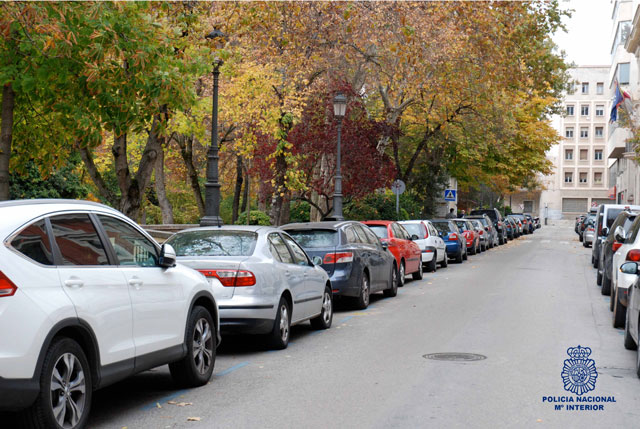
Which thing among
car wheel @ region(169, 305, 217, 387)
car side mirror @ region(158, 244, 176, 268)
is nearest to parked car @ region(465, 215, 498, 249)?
car wheel @ region(169, 305, 217, 387)

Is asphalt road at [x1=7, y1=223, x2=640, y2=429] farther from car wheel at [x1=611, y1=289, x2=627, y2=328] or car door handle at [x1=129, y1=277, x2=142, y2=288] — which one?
car door handle at [x1=129, y1=277, x2=142, y2=288]

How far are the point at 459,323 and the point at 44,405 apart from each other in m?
8.60

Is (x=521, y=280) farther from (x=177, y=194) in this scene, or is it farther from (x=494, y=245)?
(x=177, y=194)

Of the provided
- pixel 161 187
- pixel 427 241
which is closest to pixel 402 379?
pixel 427 241

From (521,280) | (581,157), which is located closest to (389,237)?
(521,280)

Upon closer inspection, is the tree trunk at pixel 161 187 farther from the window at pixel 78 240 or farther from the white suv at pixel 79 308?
the window at pixel 78 240

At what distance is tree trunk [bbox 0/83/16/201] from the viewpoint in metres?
13.9

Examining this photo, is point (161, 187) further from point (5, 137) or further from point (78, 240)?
point (78, 240)

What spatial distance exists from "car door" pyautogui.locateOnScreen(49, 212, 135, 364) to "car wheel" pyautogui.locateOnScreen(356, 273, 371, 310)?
8672mm

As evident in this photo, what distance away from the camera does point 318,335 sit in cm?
1219

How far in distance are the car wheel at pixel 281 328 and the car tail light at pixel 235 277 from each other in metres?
0.67

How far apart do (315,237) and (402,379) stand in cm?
654

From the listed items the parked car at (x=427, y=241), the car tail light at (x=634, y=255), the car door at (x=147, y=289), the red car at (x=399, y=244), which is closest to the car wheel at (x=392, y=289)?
the red car at (x=399, y=244)

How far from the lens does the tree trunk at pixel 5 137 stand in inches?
546
